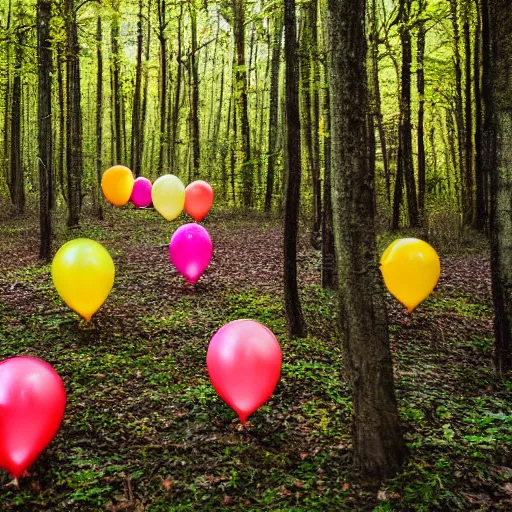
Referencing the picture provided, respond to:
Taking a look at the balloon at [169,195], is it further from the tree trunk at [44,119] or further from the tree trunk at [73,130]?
the tree trunk at [44,119]

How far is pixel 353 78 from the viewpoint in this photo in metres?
2.92

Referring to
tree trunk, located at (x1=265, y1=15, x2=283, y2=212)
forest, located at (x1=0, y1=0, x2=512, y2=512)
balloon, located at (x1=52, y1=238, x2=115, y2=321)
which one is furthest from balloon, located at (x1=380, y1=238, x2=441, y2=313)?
tree trunk, located at (x1=265, y1=15, x2=283, y2=212)

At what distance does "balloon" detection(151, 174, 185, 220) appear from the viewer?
12195 mm

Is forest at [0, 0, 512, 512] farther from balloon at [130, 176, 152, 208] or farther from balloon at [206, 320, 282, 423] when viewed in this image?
balloon at [130, 176, 152, 208]

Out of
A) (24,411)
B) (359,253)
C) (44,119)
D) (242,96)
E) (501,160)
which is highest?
(242,96)

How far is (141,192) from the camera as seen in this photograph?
15.5 meters

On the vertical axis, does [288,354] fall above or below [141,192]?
below

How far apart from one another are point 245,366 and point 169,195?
9.31 meters

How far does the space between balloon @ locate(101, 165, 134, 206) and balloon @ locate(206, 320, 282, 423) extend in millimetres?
11300

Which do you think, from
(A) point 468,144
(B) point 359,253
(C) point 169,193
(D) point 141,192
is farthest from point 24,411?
(D) point 141,192

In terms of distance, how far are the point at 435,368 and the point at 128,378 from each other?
3315mm

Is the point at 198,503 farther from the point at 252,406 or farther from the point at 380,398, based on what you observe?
the point at 380,398

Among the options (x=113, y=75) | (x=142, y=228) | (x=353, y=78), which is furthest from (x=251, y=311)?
(x=113, y=75)

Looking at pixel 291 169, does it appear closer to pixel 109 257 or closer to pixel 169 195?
pixel 109 257
